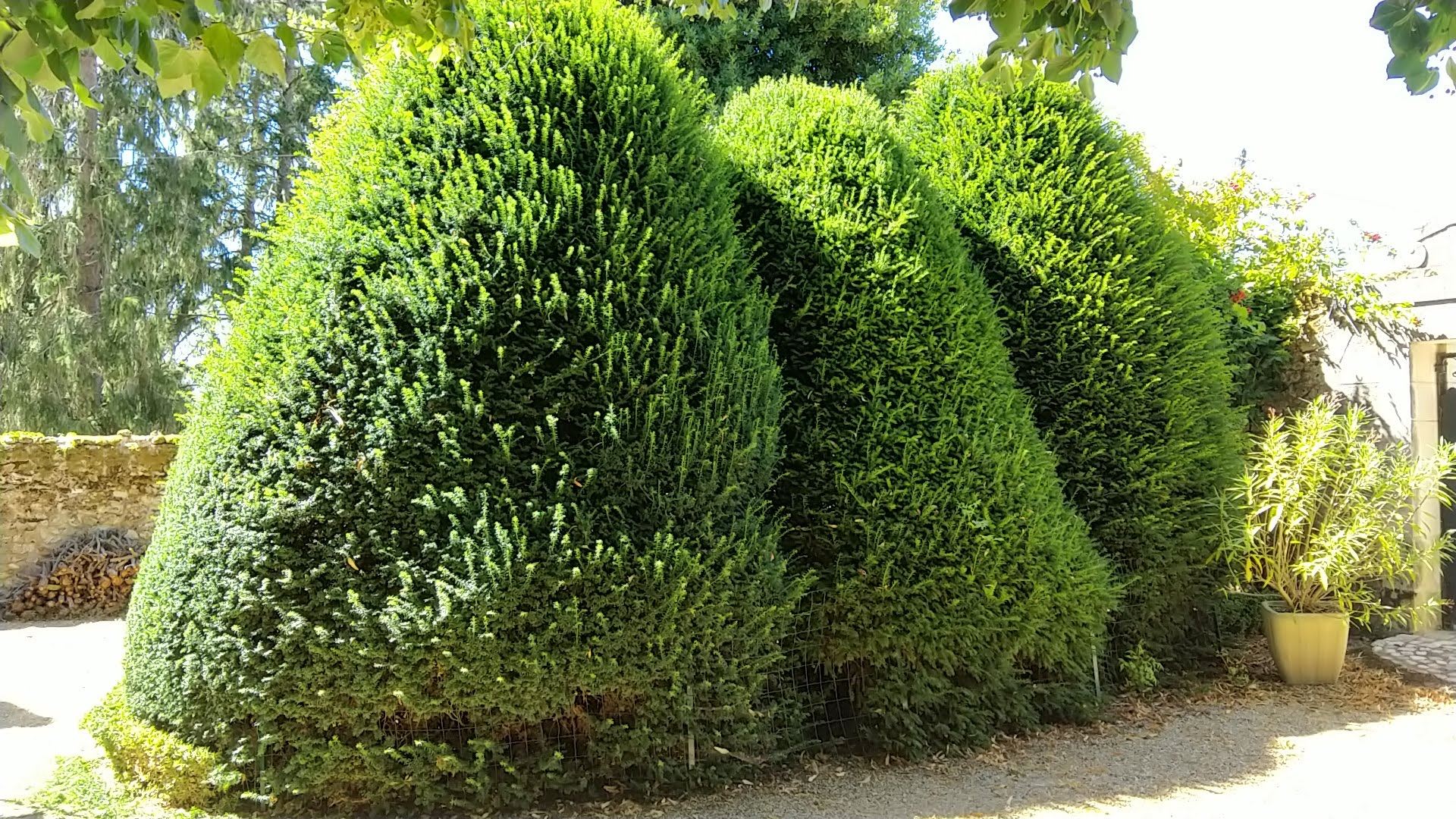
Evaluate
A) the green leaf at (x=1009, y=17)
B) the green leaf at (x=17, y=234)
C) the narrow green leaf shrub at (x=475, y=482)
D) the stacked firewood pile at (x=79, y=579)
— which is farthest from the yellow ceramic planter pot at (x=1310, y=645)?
the stacked firewood pile at (x=79, y=579)

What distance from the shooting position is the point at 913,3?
11.2 meters

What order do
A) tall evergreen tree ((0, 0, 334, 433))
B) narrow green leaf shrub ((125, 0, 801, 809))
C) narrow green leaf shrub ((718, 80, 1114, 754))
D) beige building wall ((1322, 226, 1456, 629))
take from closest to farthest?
1. narrow green leaf shrub ((125, 0, 801, 809))
2. narrow green leaf shrub ((718, 80, 1114, 754))
3. beige building wall ((1322, 226, 1456, 629))
4. tall evergreen tree ((0, 0, 334, 433))

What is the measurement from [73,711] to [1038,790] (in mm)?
6038

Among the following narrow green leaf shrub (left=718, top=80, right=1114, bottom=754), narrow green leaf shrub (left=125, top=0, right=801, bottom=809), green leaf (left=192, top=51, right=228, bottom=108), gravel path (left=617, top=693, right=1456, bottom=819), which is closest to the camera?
green leaf (left=192, top=51, right=228, bottom=108)

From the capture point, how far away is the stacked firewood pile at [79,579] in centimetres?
970

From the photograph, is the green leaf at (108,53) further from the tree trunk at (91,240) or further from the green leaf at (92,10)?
the tree trunk at (91,240)

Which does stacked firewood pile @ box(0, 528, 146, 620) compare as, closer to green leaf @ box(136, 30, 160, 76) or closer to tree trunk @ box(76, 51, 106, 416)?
tree trunk @ box(76, 51, 106, 416)

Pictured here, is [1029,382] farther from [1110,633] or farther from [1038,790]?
[1038,790]

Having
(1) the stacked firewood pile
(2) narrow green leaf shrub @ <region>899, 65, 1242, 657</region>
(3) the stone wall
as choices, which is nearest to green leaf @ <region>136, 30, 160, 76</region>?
(2) narrow green leaf shrub @ <region>899, 65, 1242, 657</region>

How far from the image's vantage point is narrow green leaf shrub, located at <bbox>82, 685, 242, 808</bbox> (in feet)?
12.6

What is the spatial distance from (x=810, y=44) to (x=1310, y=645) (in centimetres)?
844

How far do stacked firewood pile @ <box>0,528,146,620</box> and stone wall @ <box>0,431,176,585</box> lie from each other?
12 centimetres

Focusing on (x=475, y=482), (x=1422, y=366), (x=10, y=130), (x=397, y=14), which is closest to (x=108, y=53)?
(x=10, y=130)

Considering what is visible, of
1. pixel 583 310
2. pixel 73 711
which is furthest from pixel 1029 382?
pixel 73 711
